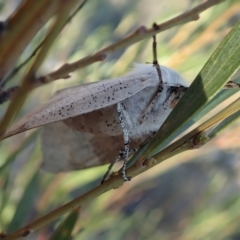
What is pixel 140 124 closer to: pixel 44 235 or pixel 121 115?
pixel 121 115

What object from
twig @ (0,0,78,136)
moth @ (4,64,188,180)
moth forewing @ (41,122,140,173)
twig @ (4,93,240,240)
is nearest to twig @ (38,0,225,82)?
twig @ (0,0,78,136)

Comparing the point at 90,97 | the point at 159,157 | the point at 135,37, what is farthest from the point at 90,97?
the point at 135,37

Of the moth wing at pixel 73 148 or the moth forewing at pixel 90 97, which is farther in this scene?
the moth wing at pixel 73 148

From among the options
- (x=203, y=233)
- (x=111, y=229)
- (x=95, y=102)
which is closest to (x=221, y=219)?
(x=203, y=233)

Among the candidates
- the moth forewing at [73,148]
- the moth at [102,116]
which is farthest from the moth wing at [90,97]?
the moth forewing at [73,148]

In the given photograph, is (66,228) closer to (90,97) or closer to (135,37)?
(90,97)

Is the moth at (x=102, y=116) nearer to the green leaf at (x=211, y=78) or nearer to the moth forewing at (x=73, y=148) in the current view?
the moth forewing at (x=73, y=148)
